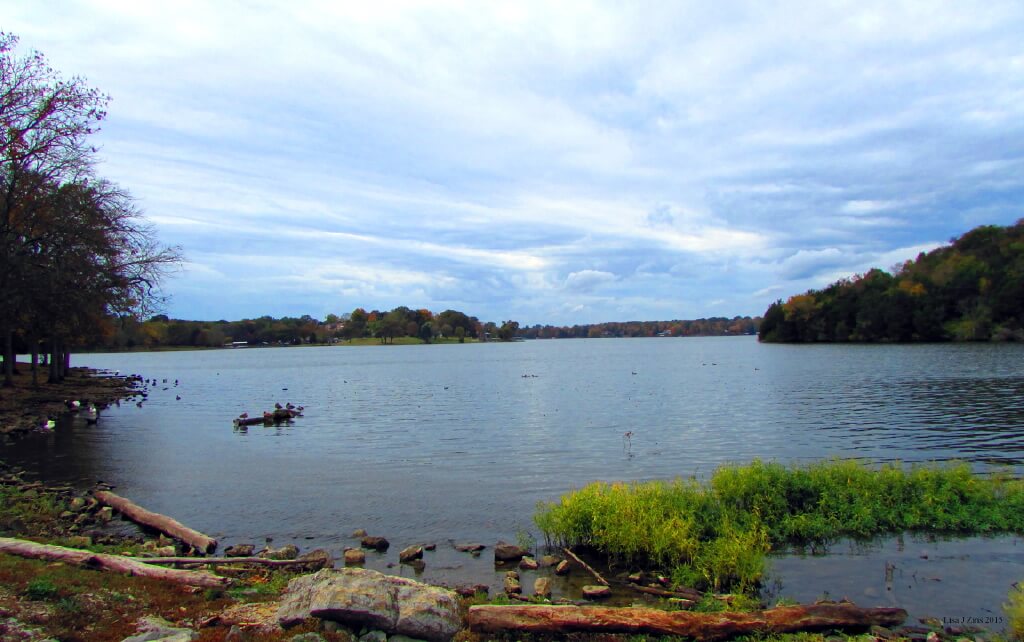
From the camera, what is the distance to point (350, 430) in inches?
1390

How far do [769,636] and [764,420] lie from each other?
1076 inches

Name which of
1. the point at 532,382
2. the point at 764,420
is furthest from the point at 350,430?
the point at 532,382

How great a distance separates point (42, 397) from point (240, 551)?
40.9m

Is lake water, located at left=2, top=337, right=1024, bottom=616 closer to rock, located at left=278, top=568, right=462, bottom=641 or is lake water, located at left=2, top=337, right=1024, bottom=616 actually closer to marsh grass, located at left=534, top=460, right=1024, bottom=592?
marsh grass, located at left=534, top=460, right=1024, bottom=592

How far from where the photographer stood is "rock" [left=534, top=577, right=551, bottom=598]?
11.3m


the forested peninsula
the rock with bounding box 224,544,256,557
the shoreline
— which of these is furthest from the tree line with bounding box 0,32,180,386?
the forested peninsula

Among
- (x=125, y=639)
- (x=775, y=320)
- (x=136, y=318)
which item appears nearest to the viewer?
(x=125, y=639)

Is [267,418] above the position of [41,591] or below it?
below

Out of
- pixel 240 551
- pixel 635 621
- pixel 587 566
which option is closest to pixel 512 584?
pixel 587 566

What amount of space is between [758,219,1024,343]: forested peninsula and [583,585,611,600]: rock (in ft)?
445

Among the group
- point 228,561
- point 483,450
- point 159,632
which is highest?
point 159,632

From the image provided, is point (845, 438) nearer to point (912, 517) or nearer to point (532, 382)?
point (912, 517)

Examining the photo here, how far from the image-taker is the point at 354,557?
543 inches

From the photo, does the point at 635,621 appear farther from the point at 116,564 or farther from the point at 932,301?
the point at 932,301
